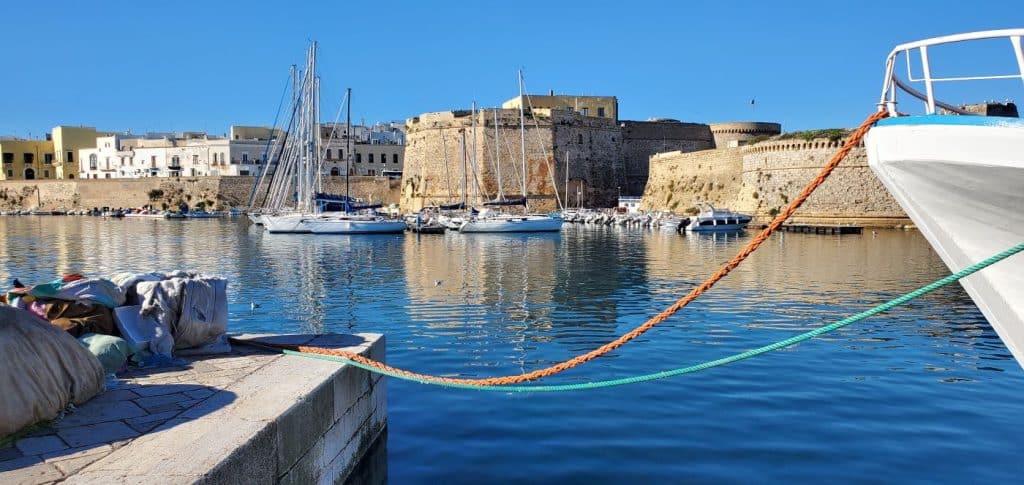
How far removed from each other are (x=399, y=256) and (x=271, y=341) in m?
18.1

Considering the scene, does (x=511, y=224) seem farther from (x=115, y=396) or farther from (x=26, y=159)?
(x=26, y=159)

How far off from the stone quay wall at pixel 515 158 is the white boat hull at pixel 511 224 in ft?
36.5

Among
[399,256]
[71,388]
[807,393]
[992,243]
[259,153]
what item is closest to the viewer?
[71,388]

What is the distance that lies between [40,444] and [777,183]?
4045 cm

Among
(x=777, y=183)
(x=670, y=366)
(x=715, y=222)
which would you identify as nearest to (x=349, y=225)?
(x=715, y=222)

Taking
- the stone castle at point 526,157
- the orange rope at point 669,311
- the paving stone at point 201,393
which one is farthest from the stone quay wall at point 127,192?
the paving stone at point 201,393

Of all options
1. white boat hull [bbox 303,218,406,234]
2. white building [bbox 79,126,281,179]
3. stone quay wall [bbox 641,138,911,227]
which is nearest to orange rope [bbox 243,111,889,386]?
white boat hull [bbox 303,218,406,234]

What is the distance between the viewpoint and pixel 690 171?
47.8 m

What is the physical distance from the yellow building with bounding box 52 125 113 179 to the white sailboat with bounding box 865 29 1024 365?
80.1 meters

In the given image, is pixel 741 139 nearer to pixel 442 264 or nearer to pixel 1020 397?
pixel 442 264

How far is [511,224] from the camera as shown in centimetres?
3581

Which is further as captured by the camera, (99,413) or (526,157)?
(526,157)

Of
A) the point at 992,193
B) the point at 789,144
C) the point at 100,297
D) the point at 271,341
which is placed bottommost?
the point at 271,341

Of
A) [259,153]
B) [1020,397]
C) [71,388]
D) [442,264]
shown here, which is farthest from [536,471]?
[259,153]
